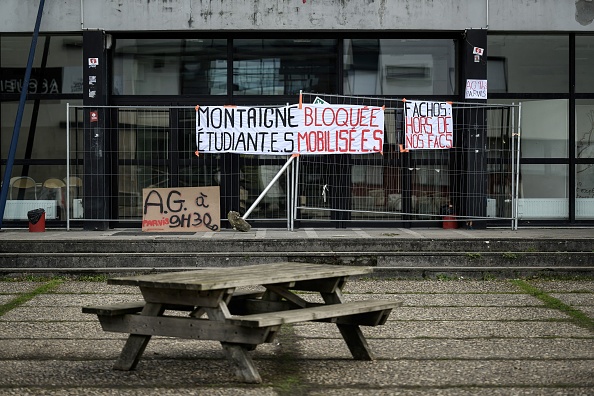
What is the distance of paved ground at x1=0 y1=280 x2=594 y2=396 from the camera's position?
6777 mm

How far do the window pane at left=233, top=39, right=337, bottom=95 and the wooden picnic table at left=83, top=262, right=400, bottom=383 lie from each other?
A: 9.24 m

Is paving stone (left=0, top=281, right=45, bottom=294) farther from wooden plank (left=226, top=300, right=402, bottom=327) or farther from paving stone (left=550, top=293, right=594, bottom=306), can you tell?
paving stone (left=550, top=293, right=594, bottom=306)

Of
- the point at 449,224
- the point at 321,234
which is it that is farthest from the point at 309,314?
the point at 449,224

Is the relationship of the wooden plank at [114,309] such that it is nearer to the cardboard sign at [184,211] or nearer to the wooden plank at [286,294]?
the wooden plank at [286,294]

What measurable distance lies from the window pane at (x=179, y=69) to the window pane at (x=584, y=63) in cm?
619

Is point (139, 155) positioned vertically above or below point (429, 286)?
above

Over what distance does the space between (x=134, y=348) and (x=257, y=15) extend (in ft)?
34.2

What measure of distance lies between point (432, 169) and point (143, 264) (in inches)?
232

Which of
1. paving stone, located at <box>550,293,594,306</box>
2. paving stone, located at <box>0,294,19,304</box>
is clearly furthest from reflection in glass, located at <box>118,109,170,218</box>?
paving stone, located at <box>550,293,594,306</box>

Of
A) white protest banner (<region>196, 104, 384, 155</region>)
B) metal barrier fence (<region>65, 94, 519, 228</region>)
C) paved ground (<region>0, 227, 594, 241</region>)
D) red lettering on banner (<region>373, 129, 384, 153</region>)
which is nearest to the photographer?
paved ground (<region>0, 227, 594, 241</region>)

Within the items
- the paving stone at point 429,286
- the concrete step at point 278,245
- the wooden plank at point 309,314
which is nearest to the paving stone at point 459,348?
the wooden plank at point 309,314

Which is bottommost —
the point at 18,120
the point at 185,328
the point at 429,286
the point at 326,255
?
the point at 429,286

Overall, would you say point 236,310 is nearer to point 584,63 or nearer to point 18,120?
point 18,120

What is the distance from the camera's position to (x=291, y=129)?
16062 mm
